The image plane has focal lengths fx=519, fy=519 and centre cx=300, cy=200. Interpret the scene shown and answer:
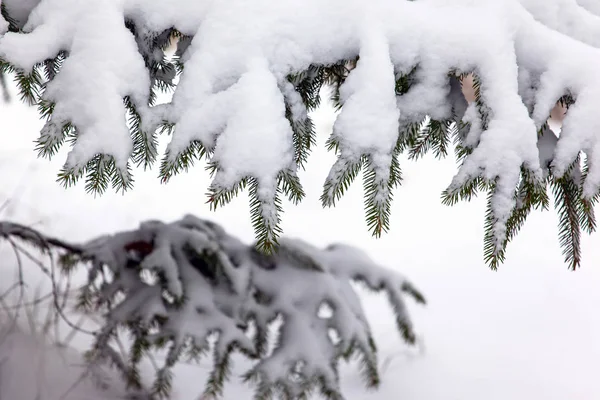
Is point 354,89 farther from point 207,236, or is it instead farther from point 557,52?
point 207,236

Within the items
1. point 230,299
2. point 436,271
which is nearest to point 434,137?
point 230,299

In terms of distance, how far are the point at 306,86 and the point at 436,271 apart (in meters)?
3.51

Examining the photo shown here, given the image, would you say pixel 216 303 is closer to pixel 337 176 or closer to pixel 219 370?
pixel 219 370

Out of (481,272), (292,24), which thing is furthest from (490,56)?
(481,272)

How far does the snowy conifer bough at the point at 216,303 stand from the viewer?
196 centimetres

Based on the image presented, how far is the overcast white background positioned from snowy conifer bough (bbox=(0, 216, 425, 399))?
3.07 feet

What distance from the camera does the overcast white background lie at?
3.33 meters

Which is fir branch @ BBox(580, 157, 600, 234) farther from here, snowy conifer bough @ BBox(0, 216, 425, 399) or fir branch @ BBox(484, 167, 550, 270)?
snowy conifer bough @ BBox(0, 216, 425, 399)

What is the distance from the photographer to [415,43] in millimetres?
1299

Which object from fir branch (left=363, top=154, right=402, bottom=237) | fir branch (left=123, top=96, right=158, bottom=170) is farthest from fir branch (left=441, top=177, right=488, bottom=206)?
fir branch (left=123, top=96, right=158, bottom=170)

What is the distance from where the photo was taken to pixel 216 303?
2.05 meters

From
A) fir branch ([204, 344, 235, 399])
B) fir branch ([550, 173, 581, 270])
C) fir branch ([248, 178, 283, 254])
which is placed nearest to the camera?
fir branch ([248, 178, 283, 254])

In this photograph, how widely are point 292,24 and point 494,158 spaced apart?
590mm

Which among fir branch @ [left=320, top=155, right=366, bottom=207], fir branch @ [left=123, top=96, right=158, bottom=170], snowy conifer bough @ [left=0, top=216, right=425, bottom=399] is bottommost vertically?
snowy conifer bough @ [left=0, top=216, right=425, bottom=399]
